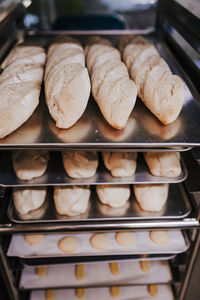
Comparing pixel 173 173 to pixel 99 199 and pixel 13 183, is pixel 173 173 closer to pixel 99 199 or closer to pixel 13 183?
pixel 99 199

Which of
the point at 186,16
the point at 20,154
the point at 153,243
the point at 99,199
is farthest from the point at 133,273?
the point at 186,16

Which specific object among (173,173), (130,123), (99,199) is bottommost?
(99,199)

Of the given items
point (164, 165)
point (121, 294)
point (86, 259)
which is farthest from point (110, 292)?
point (164, 165)

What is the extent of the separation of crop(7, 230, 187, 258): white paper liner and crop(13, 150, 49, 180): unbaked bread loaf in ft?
1.50

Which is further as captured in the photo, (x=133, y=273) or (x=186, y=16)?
(x=133, y=273)

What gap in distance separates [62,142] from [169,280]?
1229 mm

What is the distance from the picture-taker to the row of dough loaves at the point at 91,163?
116 cm

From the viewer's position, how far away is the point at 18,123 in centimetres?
97

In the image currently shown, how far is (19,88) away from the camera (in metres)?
1.06

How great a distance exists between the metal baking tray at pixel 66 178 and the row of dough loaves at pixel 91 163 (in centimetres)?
2

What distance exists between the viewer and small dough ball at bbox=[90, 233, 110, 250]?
4.46 feet

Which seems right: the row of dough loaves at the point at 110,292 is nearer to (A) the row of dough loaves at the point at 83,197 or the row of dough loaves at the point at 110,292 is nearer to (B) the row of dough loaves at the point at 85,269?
(B) the row of dough loaves at the point at 85,269

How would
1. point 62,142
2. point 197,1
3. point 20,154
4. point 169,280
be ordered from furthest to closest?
point 169,280 → point 20,154 → point 197,1 → point 62,142

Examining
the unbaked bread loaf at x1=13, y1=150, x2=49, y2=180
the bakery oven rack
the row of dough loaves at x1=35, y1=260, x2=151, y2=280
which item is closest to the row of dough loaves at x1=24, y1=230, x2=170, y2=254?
the bakery oven rack
